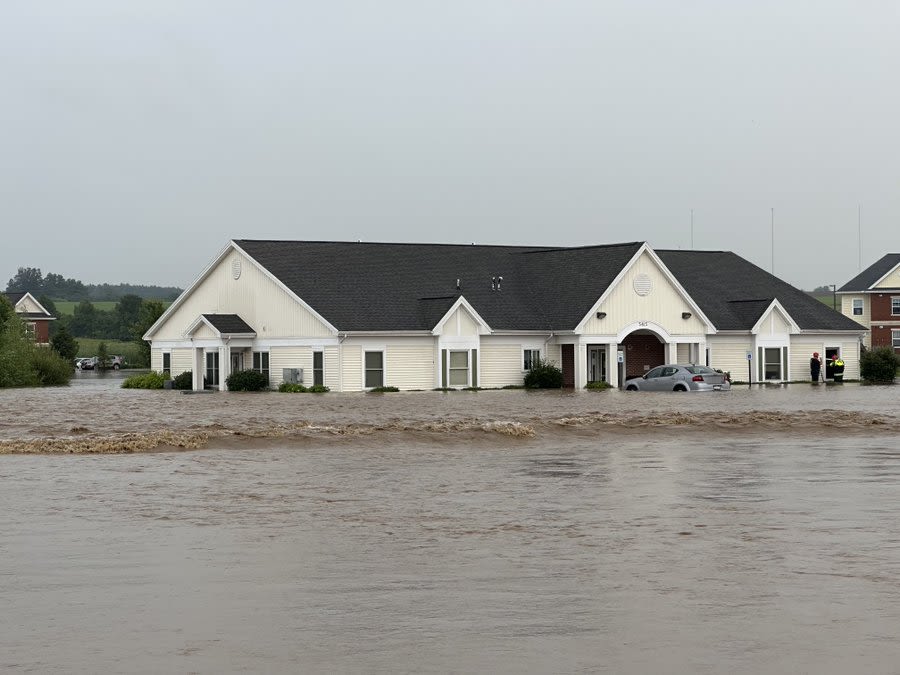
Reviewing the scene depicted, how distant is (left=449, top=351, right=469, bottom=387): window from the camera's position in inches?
2430

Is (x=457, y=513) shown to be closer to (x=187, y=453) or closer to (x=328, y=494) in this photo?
(x=328, y=494)

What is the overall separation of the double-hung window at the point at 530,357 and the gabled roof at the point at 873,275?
4880 cm

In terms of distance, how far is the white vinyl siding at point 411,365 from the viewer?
60.4 meters

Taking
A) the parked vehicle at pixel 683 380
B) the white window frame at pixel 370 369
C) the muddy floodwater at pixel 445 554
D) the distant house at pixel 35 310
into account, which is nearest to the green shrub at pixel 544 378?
the parked vehicle at pixel 683 380

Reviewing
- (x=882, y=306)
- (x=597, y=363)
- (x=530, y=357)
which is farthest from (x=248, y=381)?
(x=882, y=306)

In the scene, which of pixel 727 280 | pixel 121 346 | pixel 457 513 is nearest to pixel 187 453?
pixel 457 513

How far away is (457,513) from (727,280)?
60.9m

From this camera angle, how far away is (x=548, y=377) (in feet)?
208

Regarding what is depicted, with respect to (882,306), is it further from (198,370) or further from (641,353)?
(198,370)

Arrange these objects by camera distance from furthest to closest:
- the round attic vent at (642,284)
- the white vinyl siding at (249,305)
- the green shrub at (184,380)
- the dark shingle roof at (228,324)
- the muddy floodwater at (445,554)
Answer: the green shrub at (184,380)
the round attic vent at (642,284)
the dark shingle roof at (228,324)
the white vinyl siding at (249,305)
the muddy floodwater at (445,554)

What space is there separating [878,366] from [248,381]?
33.6 metres

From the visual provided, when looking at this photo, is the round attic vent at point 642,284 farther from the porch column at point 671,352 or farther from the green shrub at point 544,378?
the green shrub at point 544,378

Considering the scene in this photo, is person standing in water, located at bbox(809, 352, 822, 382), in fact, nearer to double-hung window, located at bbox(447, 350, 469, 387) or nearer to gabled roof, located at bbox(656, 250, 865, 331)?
gabled roof, located at bbox(656, 250, 865, 331)

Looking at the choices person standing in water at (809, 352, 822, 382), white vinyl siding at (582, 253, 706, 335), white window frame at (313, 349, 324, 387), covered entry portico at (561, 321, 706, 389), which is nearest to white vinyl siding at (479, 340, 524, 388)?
covered entry portico at (561, 321, 706, 389)
